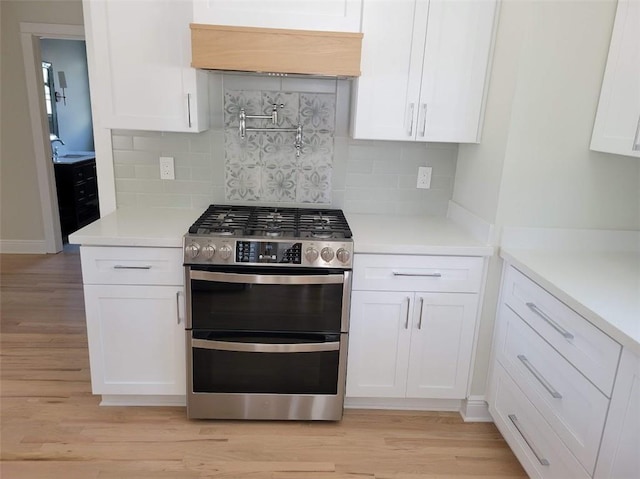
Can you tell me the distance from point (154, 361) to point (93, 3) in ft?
5.49

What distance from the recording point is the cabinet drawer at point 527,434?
5.39 ft

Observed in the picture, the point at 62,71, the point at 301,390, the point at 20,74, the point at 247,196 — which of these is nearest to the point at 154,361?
the point at 301,390

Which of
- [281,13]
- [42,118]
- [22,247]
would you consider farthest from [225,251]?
[22,247]

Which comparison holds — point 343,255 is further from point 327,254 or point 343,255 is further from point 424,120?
point 424,120

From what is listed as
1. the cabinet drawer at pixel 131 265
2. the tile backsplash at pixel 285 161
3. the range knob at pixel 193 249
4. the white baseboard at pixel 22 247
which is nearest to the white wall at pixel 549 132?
the tile backsplash at pixel 285 161

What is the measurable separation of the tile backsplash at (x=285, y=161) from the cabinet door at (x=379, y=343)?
27.7 inches

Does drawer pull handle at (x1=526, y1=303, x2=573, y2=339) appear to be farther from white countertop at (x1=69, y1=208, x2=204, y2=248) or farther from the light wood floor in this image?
white countertop at (x1=69, y1=208, x2=204, y2=248)

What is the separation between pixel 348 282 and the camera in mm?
2094

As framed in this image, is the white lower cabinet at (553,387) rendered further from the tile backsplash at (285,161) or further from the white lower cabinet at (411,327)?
the tile backsplash at (285,161)

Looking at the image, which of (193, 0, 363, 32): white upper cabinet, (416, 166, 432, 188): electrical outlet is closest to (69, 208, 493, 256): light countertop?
(416, 166, 432, 188): electrical outlet

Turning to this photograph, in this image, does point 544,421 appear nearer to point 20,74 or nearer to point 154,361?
point 154,361

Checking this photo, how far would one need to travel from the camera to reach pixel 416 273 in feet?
7.07

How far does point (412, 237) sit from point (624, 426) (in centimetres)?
114

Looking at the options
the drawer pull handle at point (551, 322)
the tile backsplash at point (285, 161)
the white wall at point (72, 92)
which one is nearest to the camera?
the drawer pull handle at point (551, 322)
